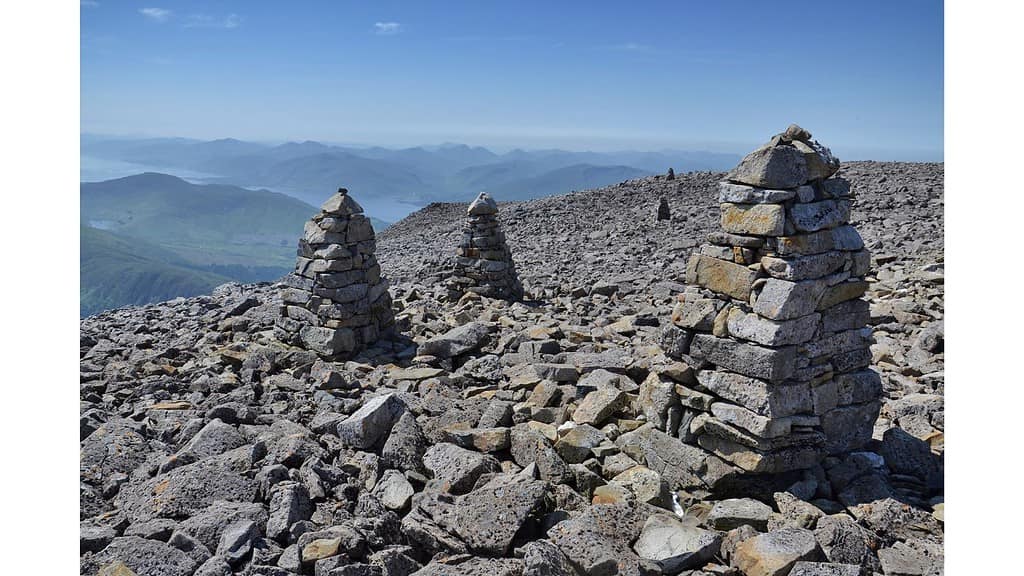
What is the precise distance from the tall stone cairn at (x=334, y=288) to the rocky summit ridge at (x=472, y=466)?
1.32 ft

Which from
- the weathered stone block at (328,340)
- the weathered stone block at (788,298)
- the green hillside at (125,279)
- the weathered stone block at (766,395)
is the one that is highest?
the weathered stone block at (788,298)

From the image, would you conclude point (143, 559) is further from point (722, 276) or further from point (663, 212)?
point (663, 212)

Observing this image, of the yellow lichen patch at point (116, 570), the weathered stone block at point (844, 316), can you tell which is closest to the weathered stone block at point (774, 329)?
the weathered stone block at point (844, 316)

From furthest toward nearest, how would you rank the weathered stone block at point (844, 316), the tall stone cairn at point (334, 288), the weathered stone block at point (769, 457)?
the tall stone cairn at point (334, 288), the weathered stone block at point (844, 316), the weathered stone block at point (769, 457)

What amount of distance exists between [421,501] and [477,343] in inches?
246

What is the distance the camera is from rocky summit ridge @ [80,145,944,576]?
543cm

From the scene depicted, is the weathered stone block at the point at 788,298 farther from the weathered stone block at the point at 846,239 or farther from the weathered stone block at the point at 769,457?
the weathered stone block at the point at 769,457

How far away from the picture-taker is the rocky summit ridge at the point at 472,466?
5.43m

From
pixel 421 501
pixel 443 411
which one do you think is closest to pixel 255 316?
pixel 443 411

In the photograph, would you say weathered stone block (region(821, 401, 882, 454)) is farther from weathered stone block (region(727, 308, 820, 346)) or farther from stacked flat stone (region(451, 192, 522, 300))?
stacked flat stone (region(451, 192, 522, 300))

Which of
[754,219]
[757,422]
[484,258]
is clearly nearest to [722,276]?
[754,219]

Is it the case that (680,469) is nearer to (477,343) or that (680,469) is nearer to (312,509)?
(312,509)

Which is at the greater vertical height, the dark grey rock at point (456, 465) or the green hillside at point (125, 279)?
the dark grey rock at point (456, 465)

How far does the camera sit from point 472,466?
6805 millimetres
